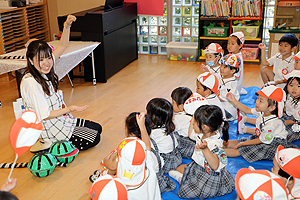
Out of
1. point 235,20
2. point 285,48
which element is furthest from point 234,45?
point 235,20

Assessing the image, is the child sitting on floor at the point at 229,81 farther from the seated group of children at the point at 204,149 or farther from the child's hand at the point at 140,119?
the child's hand at the point at 140,119

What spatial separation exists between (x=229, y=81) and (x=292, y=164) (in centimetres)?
175

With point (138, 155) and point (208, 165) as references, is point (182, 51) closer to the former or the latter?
point (208, 165)

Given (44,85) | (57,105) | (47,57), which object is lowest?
(57,105)

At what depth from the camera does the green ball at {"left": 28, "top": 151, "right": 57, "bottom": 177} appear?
2375 millimetres

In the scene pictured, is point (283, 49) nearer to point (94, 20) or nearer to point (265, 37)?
point (265, 37)

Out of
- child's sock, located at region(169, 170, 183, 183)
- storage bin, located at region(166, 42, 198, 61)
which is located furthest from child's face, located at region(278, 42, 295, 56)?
storage bin, located at region(166, 42, 198, 61)

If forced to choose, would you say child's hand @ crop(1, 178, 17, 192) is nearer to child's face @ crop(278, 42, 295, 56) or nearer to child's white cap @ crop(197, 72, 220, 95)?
child's white cap @ crop(197, 72, 220, 95)

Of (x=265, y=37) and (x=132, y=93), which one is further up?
(x=265, y=37)

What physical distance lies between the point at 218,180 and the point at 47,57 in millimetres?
1544

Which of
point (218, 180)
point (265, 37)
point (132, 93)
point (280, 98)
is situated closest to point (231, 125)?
point (280, 98)

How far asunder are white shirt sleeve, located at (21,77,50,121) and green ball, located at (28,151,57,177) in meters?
0.29

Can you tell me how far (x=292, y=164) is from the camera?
5.50 ft

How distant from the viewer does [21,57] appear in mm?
3719
